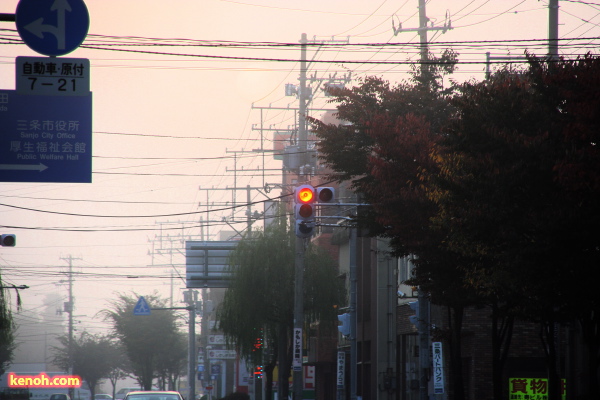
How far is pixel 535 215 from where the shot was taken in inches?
517

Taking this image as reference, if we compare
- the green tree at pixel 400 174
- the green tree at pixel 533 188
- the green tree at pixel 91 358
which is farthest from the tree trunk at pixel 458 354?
the green tree at pixel 91 358

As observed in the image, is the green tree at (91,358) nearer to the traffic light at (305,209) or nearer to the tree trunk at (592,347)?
the traffic light at (305,209)

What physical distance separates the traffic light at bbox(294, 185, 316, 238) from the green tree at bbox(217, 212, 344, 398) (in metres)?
15.8

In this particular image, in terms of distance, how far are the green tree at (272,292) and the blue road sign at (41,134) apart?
77.6 ft

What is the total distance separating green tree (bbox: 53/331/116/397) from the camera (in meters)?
110

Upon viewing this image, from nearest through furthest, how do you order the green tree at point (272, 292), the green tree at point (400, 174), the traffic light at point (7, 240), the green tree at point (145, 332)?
1. the green tree at point (400, 174)
2. the traffic light at point (7, 240)
3. the green tree at point (272, 292)
4. the green tree at point (145, 332)

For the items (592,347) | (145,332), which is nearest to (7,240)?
(592,347)

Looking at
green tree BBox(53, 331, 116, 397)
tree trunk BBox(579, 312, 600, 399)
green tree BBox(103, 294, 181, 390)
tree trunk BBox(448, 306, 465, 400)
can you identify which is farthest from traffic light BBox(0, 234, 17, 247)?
green tree BBox(53, 331, 116, 397)

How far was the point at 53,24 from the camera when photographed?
11.9 metres

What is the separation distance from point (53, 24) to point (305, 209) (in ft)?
33.0

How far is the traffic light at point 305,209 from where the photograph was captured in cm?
2105

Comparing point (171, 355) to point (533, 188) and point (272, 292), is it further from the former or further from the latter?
point (533, 188)

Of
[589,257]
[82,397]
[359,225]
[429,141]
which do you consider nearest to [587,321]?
[589,257]

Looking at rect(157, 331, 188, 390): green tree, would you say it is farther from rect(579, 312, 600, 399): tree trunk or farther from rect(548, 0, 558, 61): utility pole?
rect(579, 312, 600, 399): tree trunk
